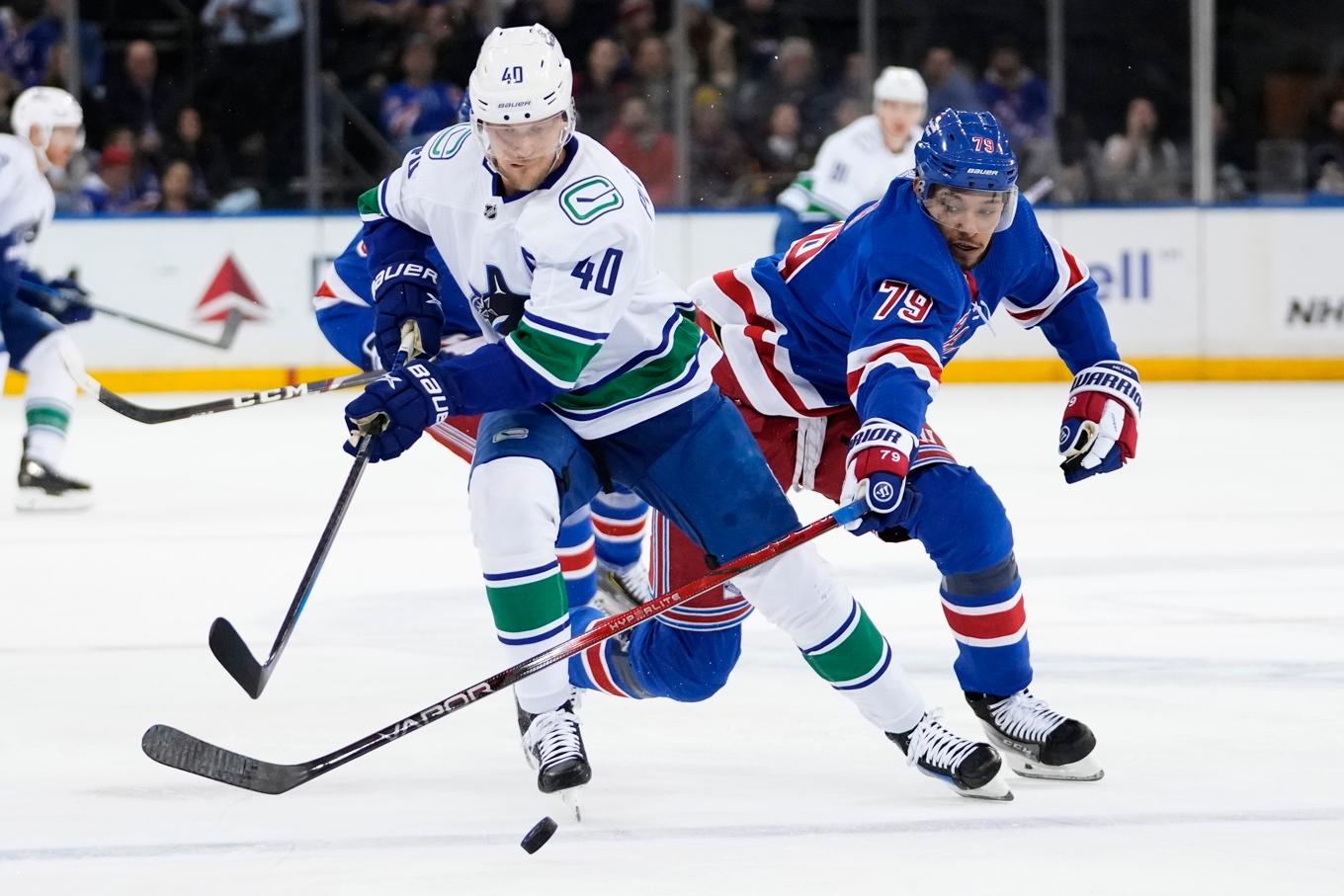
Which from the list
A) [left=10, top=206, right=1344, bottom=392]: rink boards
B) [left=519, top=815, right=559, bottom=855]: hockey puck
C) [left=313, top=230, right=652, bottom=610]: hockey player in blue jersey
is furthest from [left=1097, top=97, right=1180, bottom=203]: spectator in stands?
[left=519, top=815, right=559, bottom=855]: hockey puck

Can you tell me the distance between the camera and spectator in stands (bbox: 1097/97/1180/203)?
372 inches

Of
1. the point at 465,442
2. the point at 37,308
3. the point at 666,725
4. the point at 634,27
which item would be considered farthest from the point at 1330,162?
the point at 666,725

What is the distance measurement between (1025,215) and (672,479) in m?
0.64

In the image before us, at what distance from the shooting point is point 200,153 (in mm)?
9430

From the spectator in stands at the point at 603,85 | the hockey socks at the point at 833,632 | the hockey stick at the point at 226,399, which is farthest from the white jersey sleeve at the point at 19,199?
the spectator in stands at the point at 603,85

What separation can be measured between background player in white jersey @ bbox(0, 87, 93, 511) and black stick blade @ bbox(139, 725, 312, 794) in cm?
324

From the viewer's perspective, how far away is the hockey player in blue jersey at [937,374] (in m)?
2.86

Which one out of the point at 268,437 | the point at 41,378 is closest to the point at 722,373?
the point at 41,378

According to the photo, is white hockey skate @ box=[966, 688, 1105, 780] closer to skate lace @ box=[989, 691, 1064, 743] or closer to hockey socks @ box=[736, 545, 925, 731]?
skate lace @ box=[989, 691, 1064, 743]

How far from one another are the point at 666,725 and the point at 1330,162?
7.14 metres

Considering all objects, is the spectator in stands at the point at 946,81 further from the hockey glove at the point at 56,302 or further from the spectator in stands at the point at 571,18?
the hockey glove at the point at 56,302

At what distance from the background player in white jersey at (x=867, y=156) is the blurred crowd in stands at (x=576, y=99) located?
1.27m

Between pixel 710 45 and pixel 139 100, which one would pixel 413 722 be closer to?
pixel 710 45

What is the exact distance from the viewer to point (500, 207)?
2.79 meters
